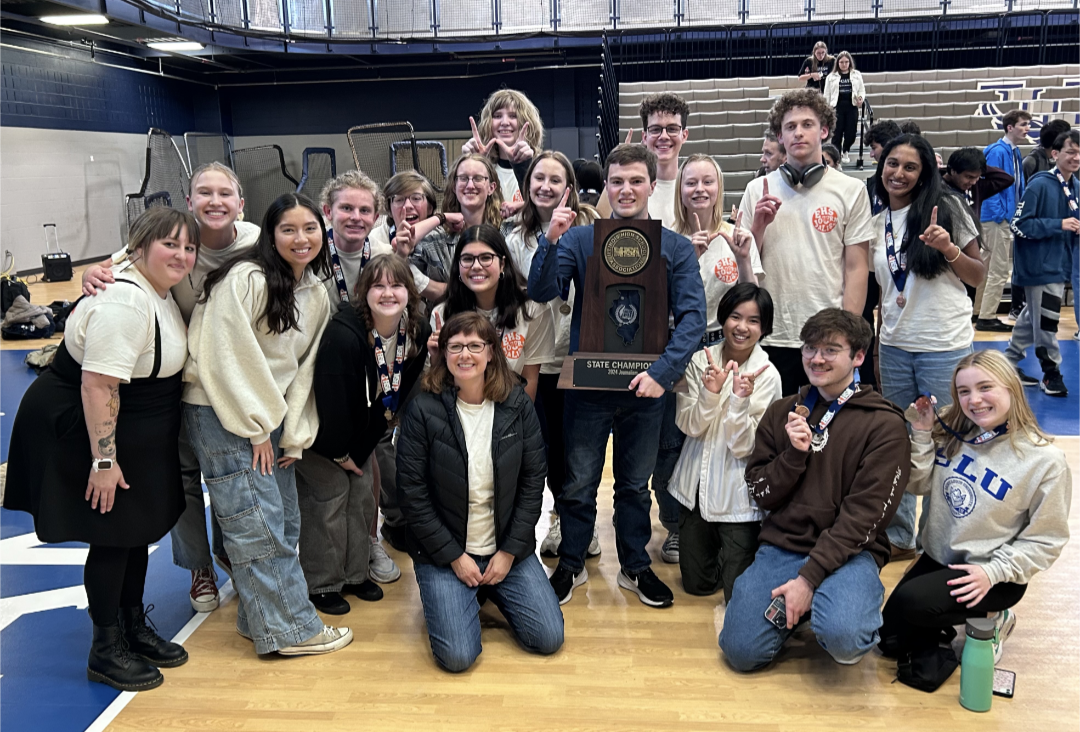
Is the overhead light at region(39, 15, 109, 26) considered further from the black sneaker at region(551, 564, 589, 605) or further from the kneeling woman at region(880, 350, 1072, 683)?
the kneeling woman at region(880, 350, 1072, 683)

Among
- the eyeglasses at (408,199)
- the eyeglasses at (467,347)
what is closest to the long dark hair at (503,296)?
the eyeglasses at (467,347)

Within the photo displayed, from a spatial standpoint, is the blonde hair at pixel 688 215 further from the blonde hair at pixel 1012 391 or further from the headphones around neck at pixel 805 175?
the blonde hair at pixel 1012 391

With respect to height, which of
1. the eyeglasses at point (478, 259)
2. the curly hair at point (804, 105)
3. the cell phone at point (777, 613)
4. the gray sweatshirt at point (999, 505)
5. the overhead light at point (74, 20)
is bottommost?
the cell phone at point (777, 613)

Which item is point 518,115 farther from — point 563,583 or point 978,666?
point 978,666

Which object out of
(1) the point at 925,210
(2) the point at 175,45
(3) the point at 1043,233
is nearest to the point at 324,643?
(1) the point at 925,210

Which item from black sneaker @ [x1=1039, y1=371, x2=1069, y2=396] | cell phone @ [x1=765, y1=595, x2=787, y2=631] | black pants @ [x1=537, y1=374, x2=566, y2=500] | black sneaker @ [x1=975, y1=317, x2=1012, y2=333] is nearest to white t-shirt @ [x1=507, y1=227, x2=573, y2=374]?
black pants @ [x1=537, y1=374, x2=566, y2=500]

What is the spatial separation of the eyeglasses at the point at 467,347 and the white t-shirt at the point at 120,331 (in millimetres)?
926

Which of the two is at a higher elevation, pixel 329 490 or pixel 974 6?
pixel 974 6

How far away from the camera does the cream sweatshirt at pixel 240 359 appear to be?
8.95 ft

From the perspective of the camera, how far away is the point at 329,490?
3285 mm

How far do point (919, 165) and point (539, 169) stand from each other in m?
1.52

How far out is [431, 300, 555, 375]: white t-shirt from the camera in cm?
329

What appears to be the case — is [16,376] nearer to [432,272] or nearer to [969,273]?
[432,272]

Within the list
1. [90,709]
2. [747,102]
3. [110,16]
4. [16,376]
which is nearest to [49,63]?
[110,16]
